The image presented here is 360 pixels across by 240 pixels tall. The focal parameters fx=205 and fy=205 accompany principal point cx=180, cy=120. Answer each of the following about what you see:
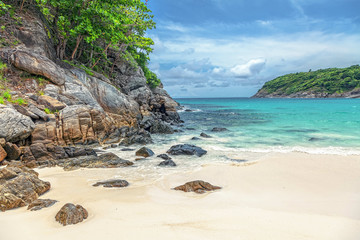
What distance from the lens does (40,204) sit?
5527mm

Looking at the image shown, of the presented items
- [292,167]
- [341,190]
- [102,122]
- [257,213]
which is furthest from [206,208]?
[102,122]

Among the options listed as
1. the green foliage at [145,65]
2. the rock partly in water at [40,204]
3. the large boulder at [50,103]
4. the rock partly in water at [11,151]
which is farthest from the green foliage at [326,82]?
the rock partly in water at [40,204]

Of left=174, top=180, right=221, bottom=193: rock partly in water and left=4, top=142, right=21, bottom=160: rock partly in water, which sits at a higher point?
left=4, top=142, right=21, bottom=160: rock partly in water

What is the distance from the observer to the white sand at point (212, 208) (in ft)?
14.4

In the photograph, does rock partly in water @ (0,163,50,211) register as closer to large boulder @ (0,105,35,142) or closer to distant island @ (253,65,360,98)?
large boulder @ (0,105,35,142)

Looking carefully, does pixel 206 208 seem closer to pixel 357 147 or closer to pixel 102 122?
pixel 102 122

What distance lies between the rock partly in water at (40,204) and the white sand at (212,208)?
15 cm

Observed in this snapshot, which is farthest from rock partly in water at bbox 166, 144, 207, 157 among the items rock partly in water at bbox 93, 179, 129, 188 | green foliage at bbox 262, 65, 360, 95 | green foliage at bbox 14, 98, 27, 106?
green foliage at bbox 262, 65, 360, 95

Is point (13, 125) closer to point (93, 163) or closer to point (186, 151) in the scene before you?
point (93, 163)

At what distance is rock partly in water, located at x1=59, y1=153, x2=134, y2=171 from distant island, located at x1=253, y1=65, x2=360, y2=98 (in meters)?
142

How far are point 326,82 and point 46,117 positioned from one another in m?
150

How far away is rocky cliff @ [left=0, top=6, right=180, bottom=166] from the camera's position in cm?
1009

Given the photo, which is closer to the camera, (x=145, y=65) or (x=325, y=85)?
(x=145, y=65)

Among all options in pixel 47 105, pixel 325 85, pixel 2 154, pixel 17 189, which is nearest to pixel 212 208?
pixel 17 189
